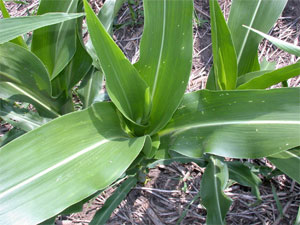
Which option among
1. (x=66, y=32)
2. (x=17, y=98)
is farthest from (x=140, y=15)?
(x=17, y=98)

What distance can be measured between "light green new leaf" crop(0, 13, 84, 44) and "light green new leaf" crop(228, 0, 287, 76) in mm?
498

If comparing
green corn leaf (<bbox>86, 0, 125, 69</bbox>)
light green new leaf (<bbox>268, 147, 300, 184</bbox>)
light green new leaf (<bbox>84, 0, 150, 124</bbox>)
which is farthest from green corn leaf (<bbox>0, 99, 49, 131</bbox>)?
light green new leaf (<bbox>268, 147, 300, 184</bbox>)

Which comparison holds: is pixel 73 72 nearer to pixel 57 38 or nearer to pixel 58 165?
pixel 57 38

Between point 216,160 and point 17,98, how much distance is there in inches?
27.7

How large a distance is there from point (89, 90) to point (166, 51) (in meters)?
0.50

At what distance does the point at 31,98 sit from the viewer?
100 centimetres

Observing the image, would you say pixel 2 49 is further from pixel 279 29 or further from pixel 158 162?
pixel 279 29

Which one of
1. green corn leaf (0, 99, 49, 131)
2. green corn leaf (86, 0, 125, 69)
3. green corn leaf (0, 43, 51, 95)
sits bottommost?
green corn leaf (0, 99, 49, 131)

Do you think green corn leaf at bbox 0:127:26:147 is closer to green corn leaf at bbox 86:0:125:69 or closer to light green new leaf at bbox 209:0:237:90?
green corn leaf at bbox 86:0:125:69

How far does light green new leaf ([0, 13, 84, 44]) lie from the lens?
2.29 ft

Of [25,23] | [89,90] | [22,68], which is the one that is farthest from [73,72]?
[25,23]

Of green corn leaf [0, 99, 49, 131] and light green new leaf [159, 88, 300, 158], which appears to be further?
green corn leaf [0, 99, 49, 131]

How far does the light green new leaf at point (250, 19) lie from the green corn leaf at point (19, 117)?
75 centimetres

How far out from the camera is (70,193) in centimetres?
58
